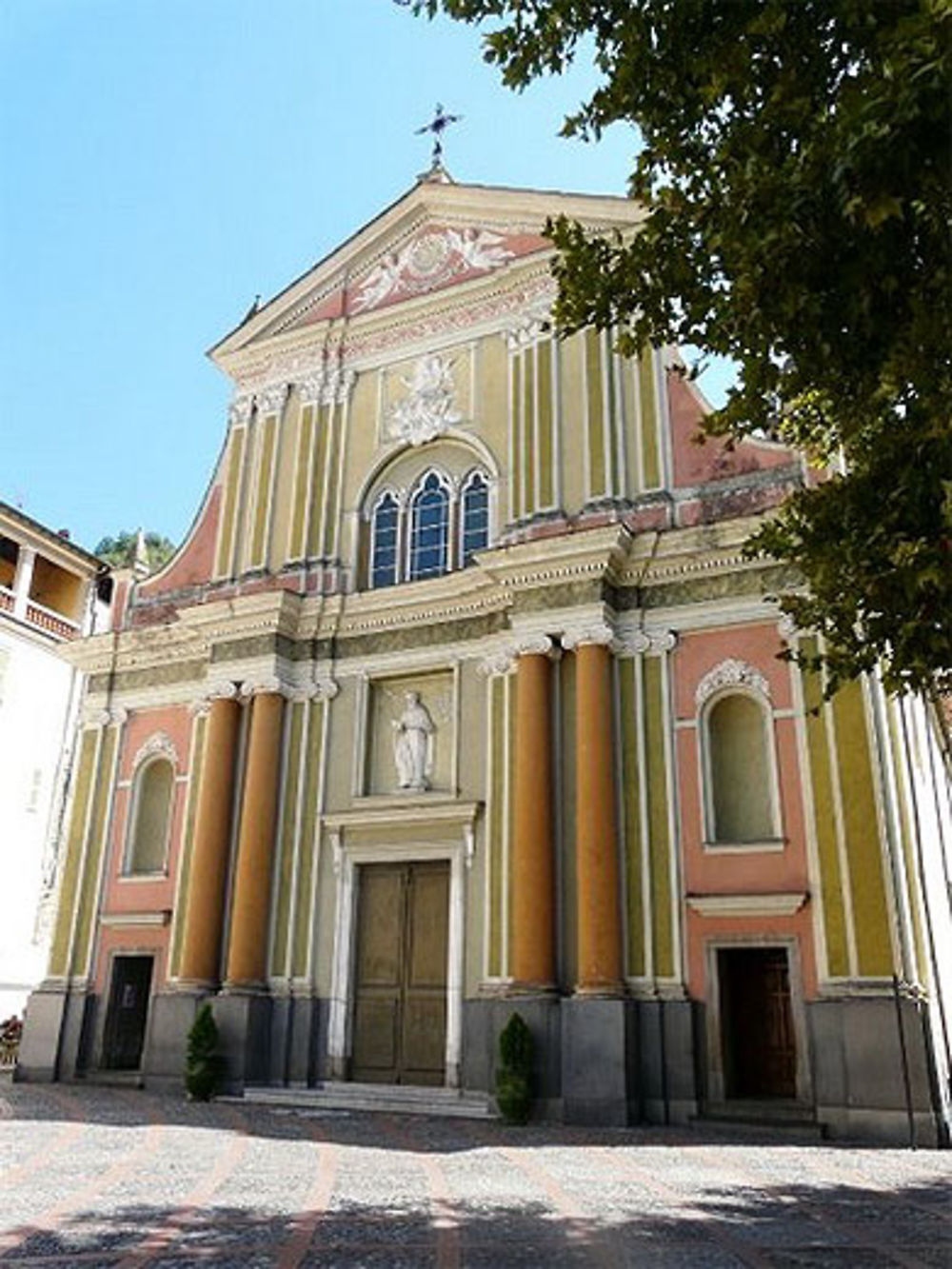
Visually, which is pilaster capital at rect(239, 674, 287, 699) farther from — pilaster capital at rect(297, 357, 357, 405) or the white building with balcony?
the white building with balcony

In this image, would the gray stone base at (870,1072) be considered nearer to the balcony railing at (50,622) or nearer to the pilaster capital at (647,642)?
the pilaster capital at (647,642)

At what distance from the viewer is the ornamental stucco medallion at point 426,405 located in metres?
16.3

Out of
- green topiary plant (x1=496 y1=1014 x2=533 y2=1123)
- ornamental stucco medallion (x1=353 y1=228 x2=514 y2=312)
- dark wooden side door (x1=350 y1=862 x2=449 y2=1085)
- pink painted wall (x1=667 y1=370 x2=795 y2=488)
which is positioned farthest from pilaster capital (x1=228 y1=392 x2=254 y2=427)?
green topiary plant (x1=496 y1=1014 x2=533 y2=1123)

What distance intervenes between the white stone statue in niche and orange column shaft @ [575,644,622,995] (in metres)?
2.58

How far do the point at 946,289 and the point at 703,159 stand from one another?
5.54ft

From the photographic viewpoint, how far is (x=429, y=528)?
53.1ft

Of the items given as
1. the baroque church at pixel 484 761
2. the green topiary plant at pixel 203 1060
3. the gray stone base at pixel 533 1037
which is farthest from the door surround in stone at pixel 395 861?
the green topiary plant at pixel 203 1060

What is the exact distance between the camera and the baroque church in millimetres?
11641

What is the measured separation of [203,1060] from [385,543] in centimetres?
774

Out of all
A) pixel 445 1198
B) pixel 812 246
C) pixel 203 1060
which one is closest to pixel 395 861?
A: pixel 203 1060

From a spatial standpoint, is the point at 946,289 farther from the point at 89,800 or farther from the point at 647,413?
the point at 89,800

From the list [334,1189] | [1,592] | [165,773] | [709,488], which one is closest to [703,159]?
[334,1189]

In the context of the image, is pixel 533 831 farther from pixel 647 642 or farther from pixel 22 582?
pixel 22 582

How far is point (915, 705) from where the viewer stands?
571 inches
